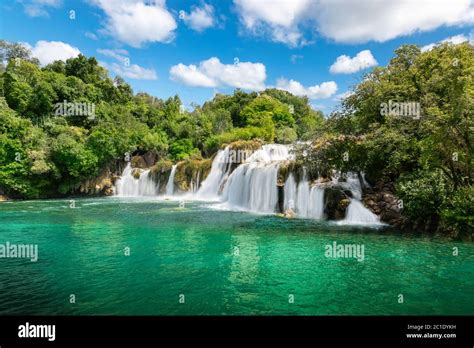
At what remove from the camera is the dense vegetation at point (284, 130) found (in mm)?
11766

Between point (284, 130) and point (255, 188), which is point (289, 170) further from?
point (284, 130)

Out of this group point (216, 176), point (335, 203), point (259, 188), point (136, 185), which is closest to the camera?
point (335, 203)

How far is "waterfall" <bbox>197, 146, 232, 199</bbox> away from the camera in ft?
86.2

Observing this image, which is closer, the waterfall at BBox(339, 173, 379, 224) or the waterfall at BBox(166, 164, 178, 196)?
the waterfall at BBox(339, 173, 379, 224)

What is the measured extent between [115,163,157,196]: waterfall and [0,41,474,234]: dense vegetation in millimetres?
2680

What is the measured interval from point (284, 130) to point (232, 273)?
3563cm

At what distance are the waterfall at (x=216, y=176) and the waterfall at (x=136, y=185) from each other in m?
6.12

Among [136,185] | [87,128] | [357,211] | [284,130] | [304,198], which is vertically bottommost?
[357,211]

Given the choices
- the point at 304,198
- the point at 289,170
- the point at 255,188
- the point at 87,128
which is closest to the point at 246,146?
the point at 255,188

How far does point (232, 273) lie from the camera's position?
793cm

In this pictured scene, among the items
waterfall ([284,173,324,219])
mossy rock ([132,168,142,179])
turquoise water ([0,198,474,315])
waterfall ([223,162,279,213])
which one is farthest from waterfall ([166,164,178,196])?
turquoise water ([0,198,474,315])

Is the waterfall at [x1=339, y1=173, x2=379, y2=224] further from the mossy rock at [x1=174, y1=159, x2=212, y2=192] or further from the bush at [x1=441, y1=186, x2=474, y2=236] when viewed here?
the mossy rock at [x1=174, y1=159, x2=212, y2=192]

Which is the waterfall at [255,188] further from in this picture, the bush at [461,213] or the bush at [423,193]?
the bush at [461,213]
